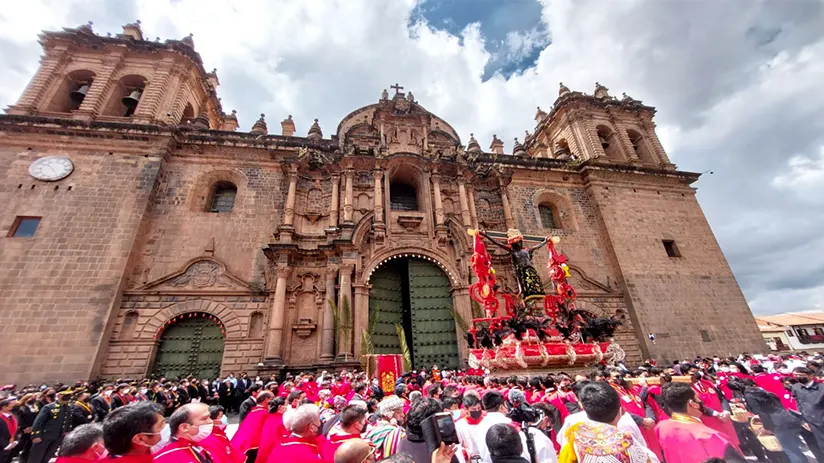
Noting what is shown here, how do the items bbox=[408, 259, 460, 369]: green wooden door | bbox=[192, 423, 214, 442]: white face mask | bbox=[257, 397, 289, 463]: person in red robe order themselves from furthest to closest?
1. bbox=[408, 259, 460, 369]: green wooden door
2. bbox=[257, 397, 289, 463]: person in red robe
3. bbox=[192, 423, 214, 442]: white face mask

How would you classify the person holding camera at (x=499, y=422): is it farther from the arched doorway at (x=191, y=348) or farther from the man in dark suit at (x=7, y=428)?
the arched doorway at (x=191, y=348)

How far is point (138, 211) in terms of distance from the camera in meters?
13.6

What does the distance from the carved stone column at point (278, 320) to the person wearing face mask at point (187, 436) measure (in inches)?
403

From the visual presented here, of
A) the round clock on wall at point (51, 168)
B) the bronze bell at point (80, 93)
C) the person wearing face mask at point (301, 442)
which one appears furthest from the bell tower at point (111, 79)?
the person wearing face mask at point (301, 442)

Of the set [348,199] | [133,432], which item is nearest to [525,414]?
[133,432]

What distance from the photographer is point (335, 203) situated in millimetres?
15523

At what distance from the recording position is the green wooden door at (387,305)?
13547mm

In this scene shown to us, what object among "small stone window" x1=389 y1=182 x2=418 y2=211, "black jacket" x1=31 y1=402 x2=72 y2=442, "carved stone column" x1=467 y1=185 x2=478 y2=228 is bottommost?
"black jacket" x1=31 y1=402 x2=72 y2=442

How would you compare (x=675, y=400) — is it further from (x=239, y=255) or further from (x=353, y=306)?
(x=239, y=255)

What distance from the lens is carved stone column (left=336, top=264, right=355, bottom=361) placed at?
12039 mm

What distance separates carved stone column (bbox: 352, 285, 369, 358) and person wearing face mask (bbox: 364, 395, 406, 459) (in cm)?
894

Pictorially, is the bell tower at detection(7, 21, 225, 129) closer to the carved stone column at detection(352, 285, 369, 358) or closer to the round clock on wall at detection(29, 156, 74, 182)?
the round clock on wall at detection(29, 156, 74, 182)

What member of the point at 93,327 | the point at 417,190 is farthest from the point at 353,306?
the point at 93,327

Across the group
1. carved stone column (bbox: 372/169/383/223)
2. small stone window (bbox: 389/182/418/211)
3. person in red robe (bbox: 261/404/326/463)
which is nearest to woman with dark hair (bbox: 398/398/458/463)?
person in red robe (bbox: 261/404/326/463)
